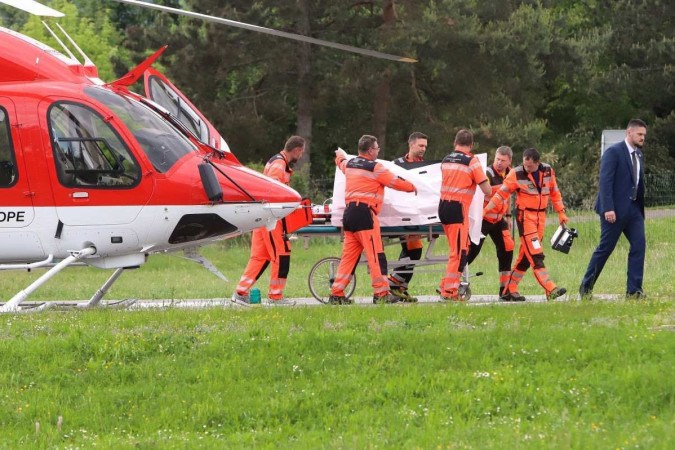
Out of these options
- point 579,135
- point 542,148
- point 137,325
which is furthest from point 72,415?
point 579,135

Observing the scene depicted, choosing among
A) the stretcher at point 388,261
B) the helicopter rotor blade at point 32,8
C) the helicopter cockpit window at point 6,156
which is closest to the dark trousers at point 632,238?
the stretcher at point 388,261

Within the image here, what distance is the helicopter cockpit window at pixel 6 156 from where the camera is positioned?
13.1 metres

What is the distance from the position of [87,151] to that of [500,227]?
5.26 m

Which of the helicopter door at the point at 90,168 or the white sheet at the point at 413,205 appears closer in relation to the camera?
the helicopter door at the point at 90,168

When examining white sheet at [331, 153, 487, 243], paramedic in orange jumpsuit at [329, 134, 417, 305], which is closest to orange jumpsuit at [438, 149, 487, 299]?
paramedic in orange jumpsuit at [329, 134, 417, 305]

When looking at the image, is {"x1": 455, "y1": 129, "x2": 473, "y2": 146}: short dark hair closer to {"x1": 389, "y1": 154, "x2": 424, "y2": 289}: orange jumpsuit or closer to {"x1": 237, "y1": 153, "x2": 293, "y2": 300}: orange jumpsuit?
{"x1": 389, "y1": 154, "x2": 424, "y2": 289}: orange jumpsuit

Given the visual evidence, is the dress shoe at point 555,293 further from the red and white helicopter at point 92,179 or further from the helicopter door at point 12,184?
the helicopter door at point 12,184

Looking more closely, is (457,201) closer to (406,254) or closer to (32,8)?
(406,254)

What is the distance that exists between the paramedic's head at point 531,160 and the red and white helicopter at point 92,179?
126 inches

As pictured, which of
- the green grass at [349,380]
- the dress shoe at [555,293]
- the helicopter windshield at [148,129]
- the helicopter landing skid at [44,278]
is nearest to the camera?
the green grass at [349,380]

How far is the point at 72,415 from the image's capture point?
942 centimetres

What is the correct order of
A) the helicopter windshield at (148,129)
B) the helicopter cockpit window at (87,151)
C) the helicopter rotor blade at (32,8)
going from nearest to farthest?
the helicopter rotor blade at (32,8) → the helicopter cockpit window at (87,151) → the helicopter windshield at (148,129)

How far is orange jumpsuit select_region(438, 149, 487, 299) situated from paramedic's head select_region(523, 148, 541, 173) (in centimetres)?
93

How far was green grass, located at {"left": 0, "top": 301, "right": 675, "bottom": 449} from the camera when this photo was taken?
28.5 feet
